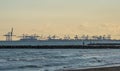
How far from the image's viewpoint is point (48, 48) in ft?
495

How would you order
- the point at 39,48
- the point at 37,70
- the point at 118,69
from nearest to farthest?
the point at 118,69 → the point at 37,70 → the point at 39,48

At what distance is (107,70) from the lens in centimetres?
2442

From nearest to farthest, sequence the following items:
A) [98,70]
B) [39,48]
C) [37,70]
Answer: [98,70] → [37,70] → [39,48]

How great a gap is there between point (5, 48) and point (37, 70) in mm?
111629

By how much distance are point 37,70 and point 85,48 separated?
10972 centimetres

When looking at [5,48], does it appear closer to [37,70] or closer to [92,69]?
[37,70]

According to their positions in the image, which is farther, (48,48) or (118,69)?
(48,48)

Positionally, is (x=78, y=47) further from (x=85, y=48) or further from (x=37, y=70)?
(x=37, y=70)

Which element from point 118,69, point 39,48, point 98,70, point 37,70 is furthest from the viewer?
point 39,48

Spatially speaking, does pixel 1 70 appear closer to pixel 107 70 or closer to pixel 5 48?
pixel 107 70

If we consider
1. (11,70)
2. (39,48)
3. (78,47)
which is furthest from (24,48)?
(11,70)

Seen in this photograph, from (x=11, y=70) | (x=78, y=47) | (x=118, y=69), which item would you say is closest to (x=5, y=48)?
(x=78, y=47)

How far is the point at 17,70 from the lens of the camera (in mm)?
43000

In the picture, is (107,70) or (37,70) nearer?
(107,70)
